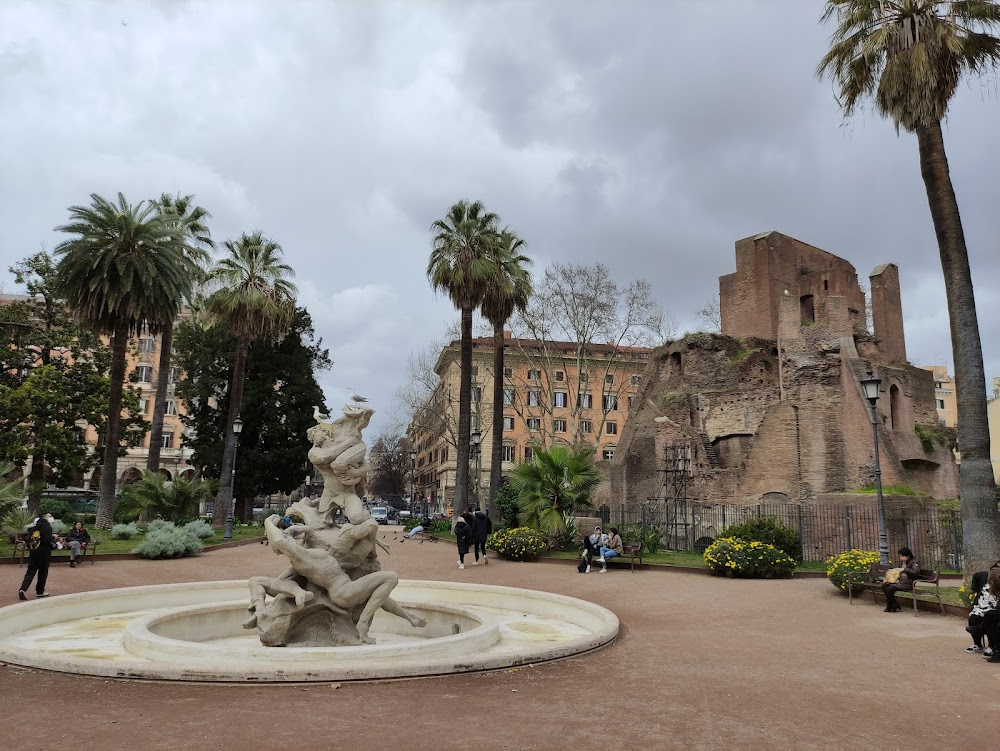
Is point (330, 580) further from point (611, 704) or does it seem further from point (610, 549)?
point (610, 549)

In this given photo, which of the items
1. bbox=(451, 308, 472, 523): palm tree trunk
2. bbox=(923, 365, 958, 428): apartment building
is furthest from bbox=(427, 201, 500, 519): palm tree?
bbox=(923, 365, 958, 428): apartment building

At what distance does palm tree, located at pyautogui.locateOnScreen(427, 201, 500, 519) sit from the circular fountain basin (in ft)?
48.5

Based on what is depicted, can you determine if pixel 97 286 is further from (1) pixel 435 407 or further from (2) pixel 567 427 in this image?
(2) pixel 567 427

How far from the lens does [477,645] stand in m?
7.67

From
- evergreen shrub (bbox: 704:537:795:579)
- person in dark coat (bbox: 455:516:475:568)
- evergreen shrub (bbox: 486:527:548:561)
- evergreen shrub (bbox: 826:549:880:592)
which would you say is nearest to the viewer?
evergreen shrub (bbox: 826:549:880:592)

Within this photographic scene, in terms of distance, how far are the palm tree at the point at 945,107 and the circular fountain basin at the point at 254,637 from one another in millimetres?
7437

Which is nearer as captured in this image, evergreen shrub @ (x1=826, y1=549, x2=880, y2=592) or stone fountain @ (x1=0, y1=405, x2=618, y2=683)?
stone fountain @ (x1=0, y1=405, x2=618, y2=683)

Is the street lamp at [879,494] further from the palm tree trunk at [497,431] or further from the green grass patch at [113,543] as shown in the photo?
the green grass patch at [113,543]

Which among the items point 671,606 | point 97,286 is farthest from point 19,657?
point 97,286

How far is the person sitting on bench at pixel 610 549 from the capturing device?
57.1 feet

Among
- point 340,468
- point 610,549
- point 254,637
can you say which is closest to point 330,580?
point 340,468

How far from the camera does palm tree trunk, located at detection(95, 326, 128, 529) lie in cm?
2405

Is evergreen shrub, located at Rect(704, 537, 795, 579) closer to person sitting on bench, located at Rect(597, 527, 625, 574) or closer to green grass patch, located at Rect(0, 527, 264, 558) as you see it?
person sitting on bench, located at Rect(597, 527, 625, 574)

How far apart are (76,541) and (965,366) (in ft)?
61.5
